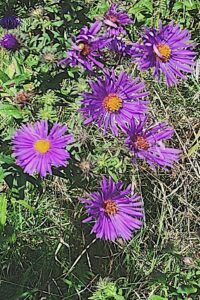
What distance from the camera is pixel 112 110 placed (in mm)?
1031

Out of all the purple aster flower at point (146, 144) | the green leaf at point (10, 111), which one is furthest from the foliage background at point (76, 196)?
the purple aster flower at point (146, 144)

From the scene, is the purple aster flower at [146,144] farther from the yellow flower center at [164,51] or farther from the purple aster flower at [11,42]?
the purple aster flower at [11,42]

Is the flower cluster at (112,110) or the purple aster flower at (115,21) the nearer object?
the flower cluster at (112,110)

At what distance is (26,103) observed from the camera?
1.06 metres

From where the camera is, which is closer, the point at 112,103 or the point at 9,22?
the point at 112,103

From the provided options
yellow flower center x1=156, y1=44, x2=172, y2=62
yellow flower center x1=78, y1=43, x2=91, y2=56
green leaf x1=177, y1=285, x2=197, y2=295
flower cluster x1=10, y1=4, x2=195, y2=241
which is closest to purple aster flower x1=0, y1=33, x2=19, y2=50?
flower cluster x1=10, y1=4, x2=195, y2=241

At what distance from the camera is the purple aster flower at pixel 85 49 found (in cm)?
104

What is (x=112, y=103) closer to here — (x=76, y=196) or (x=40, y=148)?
(x=40, y=148)

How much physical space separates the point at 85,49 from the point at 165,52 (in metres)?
0.15

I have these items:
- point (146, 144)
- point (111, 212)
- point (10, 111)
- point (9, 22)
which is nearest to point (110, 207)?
point (111, 212)

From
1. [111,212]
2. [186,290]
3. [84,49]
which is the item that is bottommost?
[186,290]

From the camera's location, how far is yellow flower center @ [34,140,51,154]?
960 mm

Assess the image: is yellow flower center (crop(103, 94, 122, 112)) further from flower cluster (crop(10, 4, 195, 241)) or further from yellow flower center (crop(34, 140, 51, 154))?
yellow flower center (crop(34, 140, 51, 154))

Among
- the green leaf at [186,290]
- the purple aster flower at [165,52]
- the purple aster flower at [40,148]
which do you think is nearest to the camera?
the purple aster flower at [40,148]
